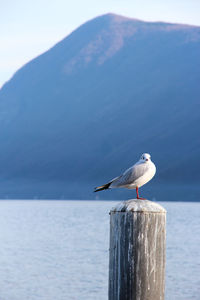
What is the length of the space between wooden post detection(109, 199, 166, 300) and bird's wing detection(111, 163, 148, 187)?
4.53 ft

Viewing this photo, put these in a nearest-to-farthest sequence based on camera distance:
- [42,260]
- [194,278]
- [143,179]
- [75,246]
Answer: [143,179]
[194,278]
[42,260]
[75,246]

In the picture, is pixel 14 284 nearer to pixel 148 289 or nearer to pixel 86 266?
pixel 86 266

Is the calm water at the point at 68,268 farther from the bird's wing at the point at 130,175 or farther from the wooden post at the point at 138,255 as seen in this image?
the wooden post at the point at 138,255

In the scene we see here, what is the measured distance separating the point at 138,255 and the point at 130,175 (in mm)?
1695

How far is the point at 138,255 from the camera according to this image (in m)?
6.66

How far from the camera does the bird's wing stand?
817 cm

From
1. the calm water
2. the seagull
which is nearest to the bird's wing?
the seagull

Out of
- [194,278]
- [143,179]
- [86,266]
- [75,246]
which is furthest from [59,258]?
[143,179]

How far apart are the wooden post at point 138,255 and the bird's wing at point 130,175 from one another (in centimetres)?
138

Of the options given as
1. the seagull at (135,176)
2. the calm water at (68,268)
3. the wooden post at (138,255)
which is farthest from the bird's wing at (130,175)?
the calm water at (68,268)

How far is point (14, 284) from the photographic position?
35594 mm

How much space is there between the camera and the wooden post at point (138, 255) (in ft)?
21.7

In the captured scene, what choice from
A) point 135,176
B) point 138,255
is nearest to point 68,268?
point 135,176

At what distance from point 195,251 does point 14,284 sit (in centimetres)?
2718
